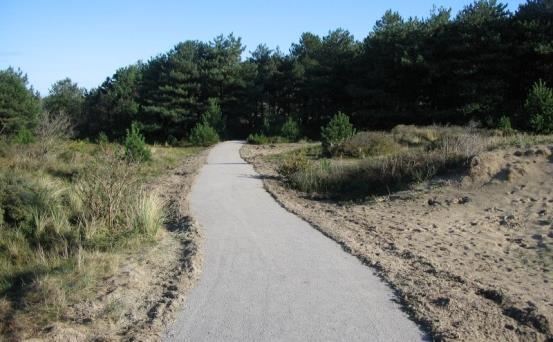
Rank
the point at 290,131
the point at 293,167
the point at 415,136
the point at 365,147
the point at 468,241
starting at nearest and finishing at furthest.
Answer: the point at 468,241
the point at 293,167
the point at 365,147
the point at 415,136
the point at 290,131

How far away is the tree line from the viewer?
38844 millimetres

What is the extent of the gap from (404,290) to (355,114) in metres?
41.3

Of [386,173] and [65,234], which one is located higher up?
[386,173]

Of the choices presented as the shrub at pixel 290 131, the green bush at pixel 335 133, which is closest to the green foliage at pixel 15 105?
the shrub at pixel 290 131

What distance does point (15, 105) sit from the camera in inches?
2231

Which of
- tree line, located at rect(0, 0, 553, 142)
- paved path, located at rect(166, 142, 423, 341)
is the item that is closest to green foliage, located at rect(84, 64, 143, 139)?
tree line, located at rect(0, 0, 553, 142)

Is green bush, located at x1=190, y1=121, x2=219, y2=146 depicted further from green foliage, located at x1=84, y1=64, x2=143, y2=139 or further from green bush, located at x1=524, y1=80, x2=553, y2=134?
green foliage, located at x1=84, y1=64, x2=143, y2=139

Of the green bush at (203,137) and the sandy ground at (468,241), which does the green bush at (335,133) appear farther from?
the green bush at (203,137)

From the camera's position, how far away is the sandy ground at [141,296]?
17.2 ft

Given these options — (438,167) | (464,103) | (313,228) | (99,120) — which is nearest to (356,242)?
(313,228)

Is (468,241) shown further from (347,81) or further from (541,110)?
(347,81)

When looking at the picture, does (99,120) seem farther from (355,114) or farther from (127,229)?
(127,229)

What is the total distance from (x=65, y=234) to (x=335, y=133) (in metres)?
18.0

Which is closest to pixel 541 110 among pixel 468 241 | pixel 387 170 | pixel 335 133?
pixel 335 133
